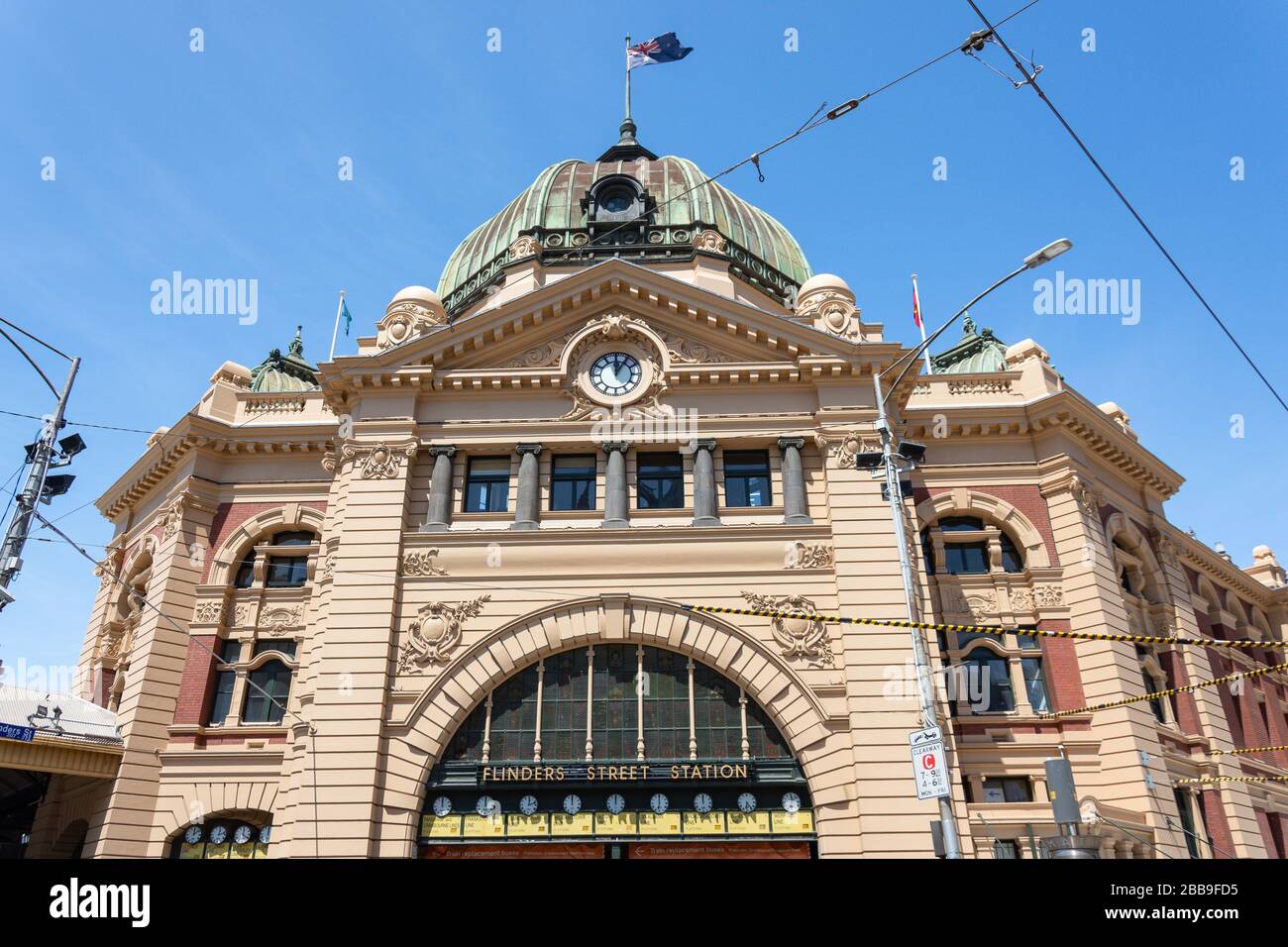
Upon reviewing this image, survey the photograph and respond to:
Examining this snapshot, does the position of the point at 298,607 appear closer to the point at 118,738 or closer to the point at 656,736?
the point at 118,738

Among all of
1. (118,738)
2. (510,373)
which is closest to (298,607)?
(118,738)

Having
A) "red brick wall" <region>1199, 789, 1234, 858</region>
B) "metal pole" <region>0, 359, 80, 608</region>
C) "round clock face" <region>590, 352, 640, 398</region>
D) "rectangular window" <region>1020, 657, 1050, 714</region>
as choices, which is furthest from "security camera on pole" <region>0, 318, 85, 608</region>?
"red brick wall" <region>1199, 789, 1234, 858</region>

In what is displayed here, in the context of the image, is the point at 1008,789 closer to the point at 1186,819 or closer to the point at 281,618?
the point at 1186,819

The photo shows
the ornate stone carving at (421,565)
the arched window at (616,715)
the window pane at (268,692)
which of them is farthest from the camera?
the window pane at (268,692)

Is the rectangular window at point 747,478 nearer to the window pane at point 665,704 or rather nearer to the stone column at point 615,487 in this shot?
the stone column at point 615,487

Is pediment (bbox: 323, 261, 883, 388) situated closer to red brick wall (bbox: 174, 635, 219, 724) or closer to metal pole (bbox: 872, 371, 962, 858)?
Result: metal pole (bbox: 872, 371, 962, 858)

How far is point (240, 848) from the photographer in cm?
3028

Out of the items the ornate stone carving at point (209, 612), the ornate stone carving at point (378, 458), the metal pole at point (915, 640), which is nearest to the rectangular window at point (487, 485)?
the ornate stone carving at point (378, 458)

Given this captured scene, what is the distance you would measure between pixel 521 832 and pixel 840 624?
34.2ft

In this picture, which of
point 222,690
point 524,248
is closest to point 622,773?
point 222,690

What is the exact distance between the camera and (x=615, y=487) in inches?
1132

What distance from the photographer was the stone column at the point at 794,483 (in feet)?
92.7

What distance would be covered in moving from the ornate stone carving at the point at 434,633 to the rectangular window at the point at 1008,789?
16619mm
